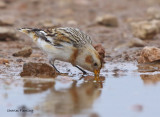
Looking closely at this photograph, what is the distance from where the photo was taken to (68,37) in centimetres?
738

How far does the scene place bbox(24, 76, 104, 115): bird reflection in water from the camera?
191 inches

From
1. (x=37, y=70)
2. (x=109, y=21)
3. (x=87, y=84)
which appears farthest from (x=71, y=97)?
(x=109, y=21)

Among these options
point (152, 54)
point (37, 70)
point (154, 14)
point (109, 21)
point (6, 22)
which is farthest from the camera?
point (154, 14)

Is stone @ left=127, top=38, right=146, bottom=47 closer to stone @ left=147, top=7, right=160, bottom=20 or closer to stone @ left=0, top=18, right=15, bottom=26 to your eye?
stone @ left=147, top=7, right=160, bottom=20

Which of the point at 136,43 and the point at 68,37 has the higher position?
the point at 68,37

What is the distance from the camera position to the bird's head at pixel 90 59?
6.96m

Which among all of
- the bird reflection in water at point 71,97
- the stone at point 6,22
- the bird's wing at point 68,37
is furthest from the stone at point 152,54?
the stone at point 6,22

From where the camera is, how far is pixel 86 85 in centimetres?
641

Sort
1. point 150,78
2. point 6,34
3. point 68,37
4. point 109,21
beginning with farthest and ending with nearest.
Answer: point 109,21 → point 6,34 → point 68,37 → point 150,78

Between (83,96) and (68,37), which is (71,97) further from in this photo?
(68,37)

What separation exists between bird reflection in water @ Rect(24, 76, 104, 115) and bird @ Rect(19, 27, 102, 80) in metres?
0.33

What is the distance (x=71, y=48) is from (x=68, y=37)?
25 centimetres

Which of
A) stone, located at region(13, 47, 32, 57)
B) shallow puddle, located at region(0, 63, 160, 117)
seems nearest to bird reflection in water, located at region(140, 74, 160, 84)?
shallow puddle, located at region(0, 63, 160, 117)

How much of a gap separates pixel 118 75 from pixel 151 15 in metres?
7.26
